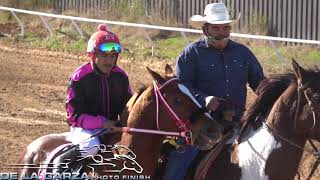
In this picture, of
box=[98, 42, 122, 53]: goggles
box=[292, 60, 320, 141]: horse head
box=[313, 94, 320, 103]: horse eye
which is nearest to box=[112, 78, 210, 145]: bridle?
box=[98, 42, 122, 53]: goggles

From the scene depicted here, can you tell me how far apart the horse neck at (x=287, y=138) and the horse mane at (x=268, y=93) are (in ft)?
0.51

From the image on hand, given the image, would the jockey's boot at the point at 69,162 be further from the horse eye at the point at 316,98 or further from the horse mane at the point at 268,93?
the horse eye at the point at 316,98

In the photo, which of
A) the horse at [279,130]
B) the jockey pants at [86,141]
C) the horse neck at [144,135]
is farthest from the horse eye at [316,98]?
the jockey pants at [86,141]

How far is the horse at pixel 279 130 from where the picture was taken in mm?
5805

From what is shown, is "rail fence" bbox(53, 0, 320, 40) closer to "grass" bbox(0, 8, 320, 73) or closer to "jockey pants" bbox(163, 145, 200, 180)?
"grass" bbox(0, 8, 320, 73)

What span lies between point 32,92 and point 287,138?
1078 centimetres

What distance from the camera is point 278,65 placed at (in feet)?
53.4

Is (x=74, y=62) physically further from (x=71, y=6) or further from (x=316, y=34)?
(x=71, y=6)

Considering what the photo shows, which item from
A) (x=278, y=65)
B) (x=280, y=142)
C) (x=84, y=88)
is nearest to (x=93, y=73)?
(x=84, y=88)

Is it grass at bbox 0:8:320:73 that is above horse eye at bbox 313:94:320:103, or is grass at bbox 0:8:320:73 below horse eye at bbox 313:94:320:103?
below

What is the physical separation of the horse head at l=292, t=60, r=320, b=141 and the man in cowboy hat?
93 cm

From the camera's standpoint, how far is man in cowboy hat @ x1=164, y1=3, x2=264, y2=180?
6.60 metres

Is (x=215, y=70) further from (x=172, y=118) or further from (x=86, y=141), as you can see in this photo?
(x=86, y=141)

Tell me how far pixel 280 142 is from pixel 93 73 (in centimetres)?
184
